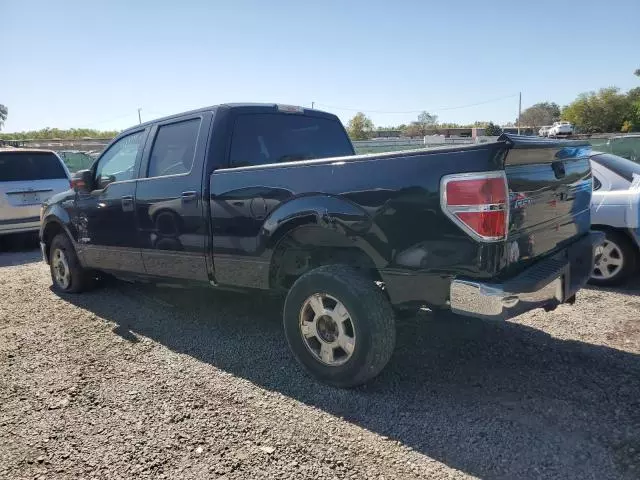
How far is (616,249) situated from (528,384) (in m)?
2.78

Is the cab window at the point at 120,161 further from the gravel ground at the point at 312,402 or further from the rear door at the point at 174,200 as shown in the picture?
the gravel ground at the point at 312,402

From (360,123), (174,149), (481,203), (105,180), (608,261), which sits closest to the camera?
(481,203)

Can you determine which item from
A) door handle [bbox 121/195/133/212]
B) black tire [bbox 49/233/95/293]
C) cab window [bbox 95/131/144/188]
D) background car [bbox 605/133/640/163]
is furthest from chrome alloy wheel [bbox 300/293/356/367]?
Answer: background car [bbox 605/133/640/163]

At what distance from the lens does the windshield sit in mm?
5410

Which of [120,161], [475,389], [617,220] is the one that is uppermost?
[120,161]

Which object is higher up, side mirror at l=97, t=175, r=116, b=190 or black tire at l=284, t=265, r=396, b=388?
side mirror at l=97, t=175, r=116, b=190

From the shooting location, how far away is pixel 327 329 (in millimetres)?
3352

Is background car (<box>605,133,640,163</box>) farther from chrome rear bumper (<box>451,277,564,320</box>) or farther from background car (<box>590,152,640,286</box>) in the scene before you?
chrome rear bumper (<box>451,277,564,320</box>)

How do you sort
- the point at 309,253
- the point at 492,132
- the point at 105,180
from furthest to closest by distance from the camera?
the point at 492,132, the point at 105,180, the point at 309,253

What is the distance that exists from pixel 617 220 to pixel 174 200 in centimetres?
446

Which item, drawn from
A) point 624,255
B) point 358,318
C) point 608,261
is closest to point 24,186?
point 358,318

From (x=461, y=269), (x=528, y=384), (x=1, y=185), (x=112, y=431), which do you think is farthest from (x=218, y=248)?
(x=1, y=185)

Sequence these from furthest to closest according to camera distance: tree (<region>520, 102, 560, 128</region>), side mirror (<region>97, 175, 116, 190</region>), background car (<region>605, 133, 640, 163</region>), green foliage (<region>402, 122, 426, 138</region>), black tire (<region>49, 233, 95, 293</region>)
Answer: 1. tree (<region>520, 102, 560, 128</region>)
2. green foliage (<region>402, 122, 426, 138</region>)
3. background car (<region>605, 133, 640, 163</region>)
4. black tire (<region>49, 233, 95, 293</region>)
5. side mirror (<region>97, 175, 116, 190</region>)

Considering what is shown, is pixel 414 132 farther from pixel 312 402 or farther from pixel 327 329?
pixel 312 402
